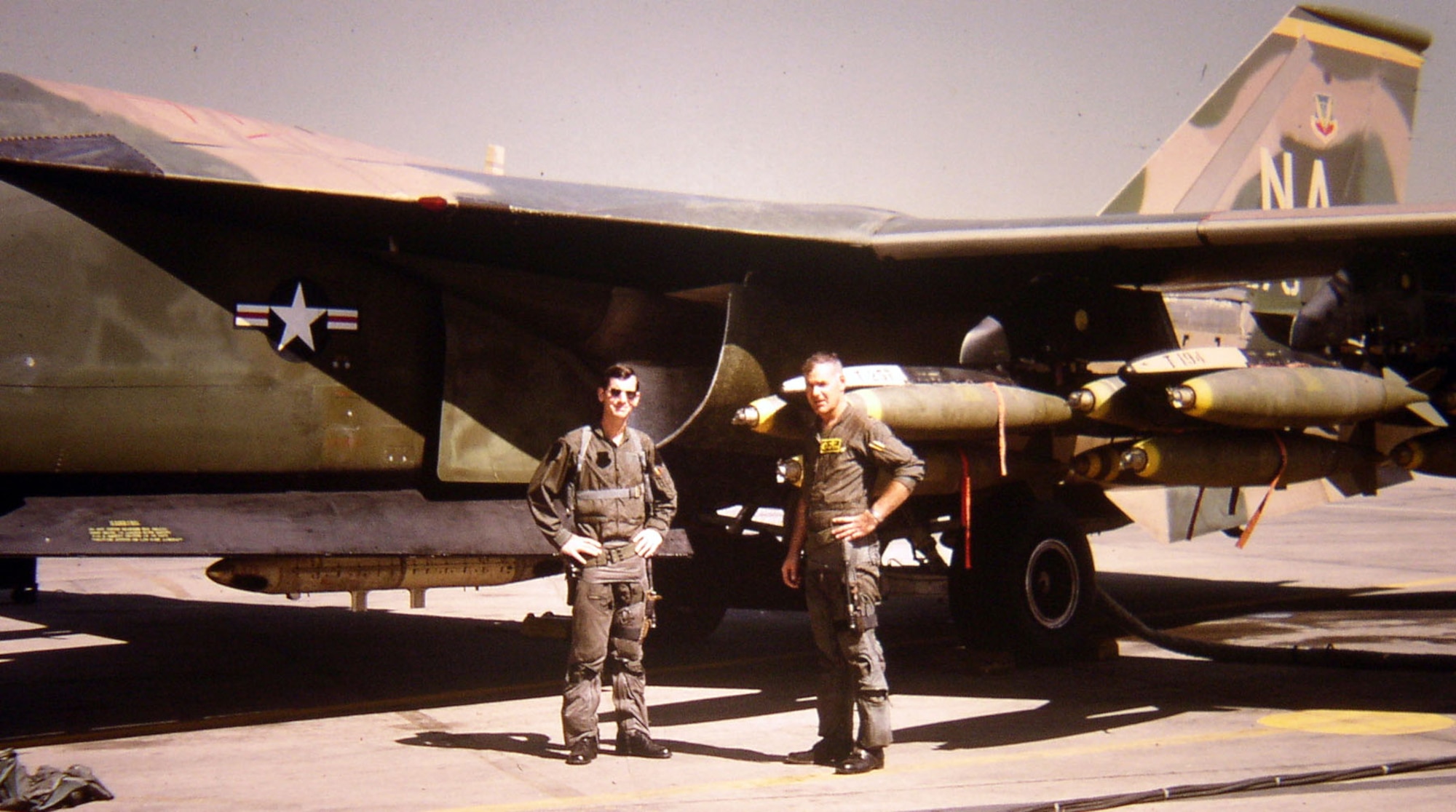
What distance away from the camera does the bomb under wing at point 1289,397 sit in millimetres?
7766

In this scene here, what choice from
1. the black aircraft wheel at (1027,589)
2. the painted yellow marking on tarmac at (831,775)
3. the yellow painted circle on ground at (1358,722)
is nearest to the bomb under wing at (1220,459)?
the black aircraft wheel at (1027,589)

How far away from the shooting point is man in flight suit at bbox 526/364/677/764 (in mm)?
6602

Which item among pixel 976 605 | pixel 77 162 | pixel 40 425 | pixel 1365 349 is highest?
pixel 77 162

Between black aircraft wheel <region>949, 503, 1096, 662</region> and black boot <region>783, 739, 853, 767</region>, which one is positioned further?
black aircraft wheel <region>949, 503, 1096, 662</region>

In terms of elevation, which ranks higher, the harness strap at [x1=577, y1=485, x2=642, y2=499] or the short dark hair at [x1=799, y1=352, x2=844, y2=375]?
the short dark hair at [x1=799, y1=352, x2=844, y2=375]

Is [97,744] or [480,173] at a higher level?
[480,173]

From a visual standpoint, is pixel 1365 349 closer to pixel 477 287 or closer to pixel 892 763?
pixel 892 763

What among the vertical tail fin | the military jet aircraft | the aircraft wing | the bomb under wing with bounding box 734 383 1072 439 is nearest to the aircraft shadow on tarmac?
the military jet aircraft

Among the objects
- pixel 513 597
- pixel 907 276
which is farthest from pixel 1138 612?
pixel 513 597

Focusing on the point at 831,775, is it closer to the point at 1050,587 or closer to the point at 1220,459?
the point at 1220,459

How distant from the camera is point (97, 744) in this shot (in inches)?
276

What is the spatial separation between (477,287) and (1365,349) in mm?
5808

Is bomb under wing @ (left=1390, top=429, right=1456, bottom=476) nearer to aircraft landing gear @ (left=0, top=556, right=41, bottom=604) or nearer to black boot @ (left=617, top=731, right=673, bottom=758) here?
black boot @ (left=617, top=731, right=673, bottom=758)

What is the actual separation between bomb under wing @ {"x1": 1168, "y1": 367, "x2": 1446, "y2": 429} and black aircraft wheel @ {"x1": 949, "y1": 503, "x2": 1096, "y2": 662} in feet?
5.99
